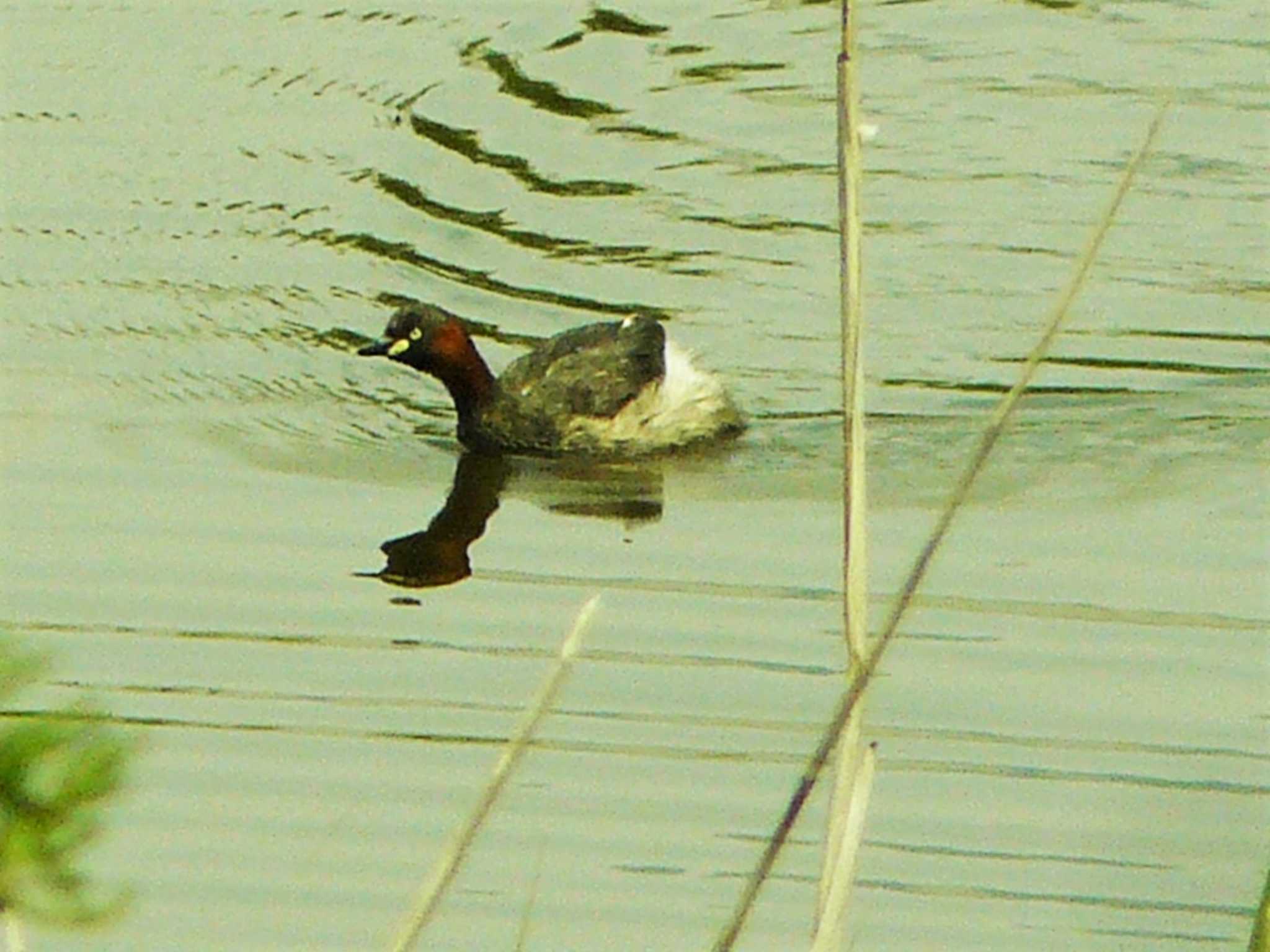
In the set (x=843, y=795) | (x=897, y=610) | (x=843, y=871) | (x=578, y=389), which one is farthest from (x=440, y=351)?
(x=897, y=610)

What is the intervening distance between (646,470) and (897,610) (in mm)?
7475

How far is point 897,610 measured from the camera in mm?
1996

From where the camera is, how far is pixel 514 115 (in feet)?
42.1

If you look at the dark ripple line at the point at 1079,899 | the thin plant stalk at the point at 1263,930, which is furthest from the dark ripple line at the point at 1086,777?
the thin plant stalk at the point at 1263,930

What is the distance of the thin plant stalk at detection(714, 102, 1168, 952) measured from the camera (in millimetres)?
1873

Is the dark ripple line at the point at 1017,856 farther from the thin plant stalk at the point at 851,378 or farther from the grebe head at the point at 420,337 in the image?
the grebe head at the point at 420,337

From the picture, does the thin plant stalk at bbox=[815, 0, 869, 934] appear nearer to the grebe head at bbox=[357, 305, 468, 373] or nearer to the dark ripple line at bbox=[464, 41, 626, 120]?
the grebe head at bbox=[357, 305, 468, 373]

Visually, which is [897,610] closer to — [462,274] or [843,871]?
[843,871]

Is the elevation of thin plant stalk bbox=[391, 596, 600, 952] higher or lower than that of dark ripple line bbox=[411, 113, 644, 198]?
higher

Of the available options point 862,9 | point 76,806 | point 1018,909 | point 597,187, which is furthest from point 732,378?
point 76,806

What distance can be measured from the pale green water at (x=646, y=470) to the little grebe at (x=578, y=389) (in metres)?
0.22

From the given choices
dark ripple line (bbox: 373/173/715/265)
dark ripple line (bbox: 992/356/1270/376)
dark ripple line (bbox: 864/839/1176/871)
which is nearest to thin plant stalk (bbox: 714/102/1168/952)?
dark ripple line (bbox: 864/839/1176/871)

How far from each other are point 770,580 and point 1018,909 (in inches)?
98.3

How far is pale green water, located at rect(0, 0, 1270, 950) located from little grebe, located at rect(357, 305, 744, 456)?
22cm
